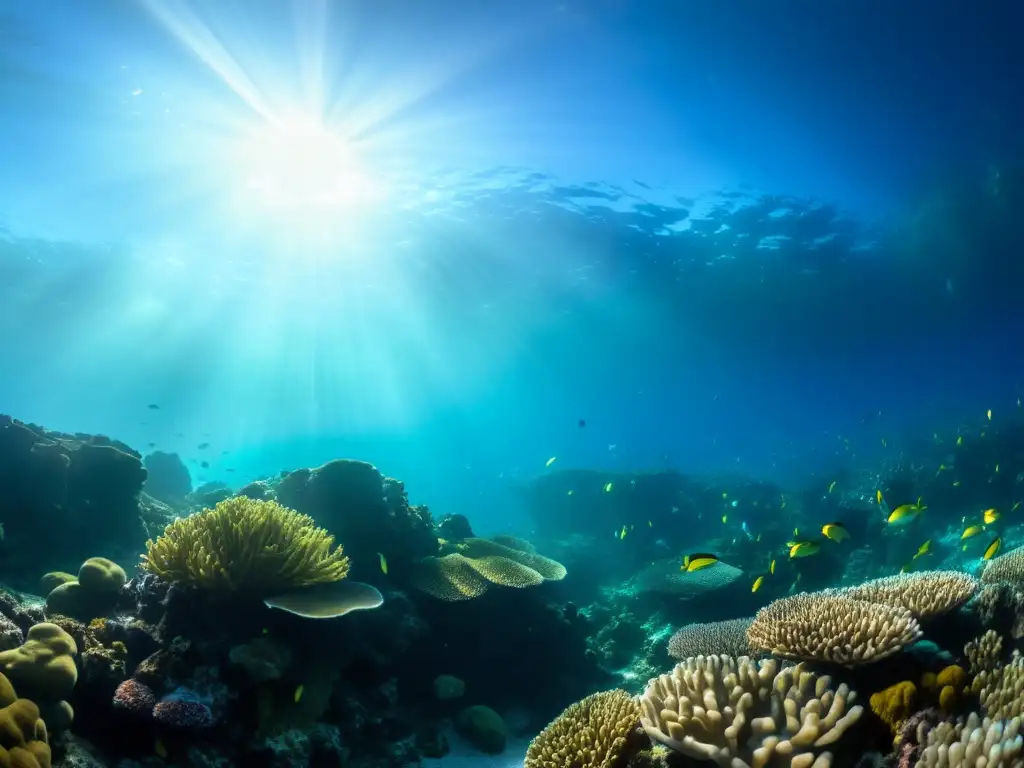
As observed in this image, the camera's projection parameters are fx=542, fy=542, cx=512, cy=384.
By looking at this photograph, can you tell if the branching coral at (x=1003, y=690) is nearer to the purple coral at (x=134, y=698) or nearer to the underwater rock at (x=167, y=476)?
the purple coral at (x=134, y=698)

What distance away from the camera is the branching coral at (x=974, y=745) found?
2.57 metres

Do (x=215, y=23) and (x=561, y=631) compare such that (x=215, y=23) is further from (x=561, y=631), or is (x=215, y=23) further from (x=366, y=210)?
(x=561, y=631)

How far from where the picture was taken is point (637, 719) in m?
4.05

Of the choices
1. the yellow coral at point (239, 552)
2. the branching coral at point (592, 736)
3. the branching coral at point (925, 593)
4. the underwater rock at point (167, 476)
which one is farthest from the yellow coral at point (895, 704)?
the underwater rock at point (167, 476)

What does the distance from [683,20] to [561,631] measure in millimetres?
16283

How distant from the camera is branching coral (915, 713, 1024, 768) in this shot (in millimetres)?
2568

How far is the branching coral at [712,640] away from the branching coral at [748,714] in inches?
91.4

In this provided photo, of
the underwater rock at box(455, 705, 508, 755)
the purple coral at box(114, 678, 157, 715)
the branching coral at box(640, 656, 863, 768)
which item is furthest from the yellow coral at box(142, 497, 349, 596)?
the branching coral at box(640, 656, 863, 768)

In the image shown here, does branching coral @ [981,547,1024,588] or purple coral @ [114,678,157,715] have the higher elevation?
branching coral @ [981,547,1024,588]

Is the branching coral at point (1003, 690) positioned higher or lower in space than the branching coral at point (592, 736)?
higher

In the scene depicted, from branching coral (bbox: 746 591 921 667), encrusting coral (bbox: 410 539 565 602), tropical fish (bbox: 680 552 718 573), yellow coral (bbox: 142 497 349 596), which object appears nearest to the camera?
branching coral (bbox: 746 591 921 667)

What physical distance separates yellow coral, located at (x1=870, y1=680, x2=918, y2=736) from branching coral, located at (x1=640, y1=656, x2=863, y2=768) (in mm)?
265

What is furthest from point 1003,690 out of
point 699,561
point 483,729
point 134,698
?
point 134,698

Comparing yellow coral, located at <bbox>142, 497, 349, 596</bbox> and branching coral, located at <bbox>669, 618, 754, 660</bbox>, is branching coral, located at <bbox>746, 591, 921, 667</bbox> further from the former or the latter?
yellow coral, located at <bbox>142, 497, 349, 596</bbox>
